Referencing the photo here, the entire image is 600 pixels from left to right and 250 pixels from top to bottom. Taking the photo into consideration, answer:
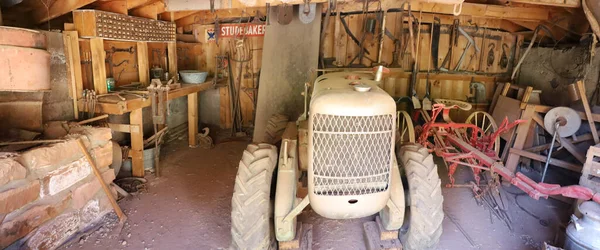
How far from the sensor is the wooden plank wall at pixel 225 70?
6.55m

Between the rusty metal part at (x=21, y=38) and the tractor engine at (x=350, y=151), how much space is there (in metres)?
2.28

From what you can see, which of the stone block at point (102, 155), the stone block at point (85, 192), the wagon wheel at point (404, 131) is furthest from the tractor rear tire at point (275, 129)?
the stone block at point (85, 192)

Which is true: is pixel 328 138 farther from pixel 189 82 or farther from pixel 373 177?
pixel 189 82

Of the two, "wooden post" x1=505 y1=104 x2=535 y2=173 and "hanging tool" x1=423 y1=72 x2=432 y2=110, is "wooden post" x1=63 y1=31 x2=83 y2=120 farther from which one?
"wooden post" x1=505 y1=104 x2=535 y2=173

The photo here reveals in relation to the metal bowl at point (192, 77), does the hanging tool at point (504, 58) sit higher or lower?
higher

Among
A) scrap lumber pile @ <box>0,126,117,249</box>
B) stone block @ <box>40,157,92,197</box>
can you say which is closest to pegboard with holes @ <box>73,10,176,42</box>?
scrap lumber pile @ <box>0,126,117,249</box>

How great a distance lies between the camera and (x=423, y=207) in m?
2.72

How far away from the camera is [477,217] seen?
3.87m

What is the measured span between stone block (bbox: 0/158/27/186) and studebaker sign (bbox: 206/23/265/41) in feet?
13.1

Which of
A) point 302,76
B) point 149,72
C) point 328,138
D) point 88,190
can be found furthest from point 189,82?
point 328,138

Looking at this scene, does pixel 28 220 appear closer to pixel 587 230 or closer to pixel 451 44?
pixel 587 230

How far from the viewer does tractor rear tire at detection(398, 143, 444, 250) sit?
8.93 ft

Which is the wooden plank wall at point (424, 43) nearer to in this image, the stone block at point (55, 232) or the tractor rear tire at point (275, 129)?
the tractor rear tire at point (275, 129)

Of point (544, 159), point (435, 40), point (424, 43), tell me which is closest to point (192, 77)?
point (424, 43)
